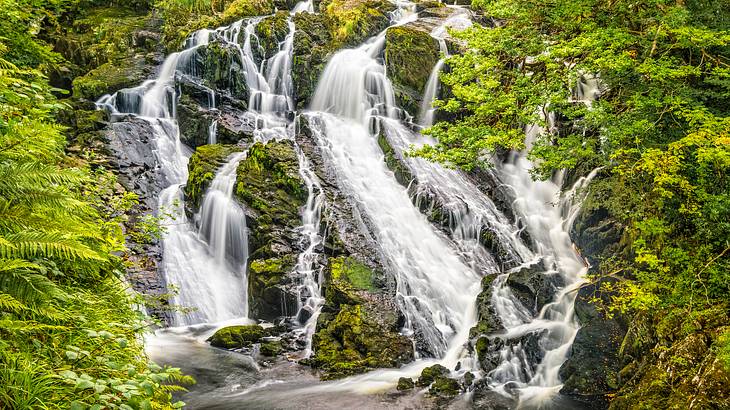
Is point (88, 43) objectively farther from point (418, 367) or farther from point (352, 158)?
point (418, 367)

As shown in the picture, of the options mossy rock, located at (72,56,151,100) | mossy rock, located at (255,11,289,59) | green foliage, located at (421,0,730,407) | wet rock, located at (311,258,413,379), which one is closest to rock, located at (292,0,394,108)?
mossy rock, located at (255,11,289,59)

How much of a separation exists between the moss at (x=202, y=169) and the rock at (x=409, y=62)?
7.14m

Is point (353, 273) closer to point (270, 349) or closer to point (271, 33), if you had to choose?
point (270, 349)

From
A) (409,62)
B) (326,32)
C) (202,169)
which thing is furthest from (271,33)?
(202,169)

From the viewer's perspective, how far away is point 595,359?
8.45 metres

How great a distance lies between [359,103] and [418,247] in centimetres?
769

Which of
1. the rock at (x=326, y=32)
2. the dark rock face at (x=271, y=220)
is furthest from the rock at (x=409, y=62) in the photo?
the dark rock face at (x=271, y=220)

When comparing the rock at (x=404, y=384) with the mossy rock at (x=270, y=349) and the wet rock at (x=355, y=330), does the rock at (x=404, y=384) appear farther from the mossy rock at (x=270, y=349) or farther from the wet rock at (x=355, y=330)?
the mossy rock at (x=270, y=349)

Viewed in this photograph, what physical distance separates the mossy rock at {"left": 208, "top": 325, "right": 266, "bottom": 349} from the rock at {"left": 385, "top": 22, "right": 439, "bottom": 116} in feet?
35.3

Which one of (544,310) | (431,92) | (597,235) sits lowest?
(544,310)

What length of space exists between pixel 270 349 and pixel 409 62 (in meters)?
13.0

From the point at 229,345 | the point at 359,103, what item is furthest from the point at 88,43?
the point at 229,345

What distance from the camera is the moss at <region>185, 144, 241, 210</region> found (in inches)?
573

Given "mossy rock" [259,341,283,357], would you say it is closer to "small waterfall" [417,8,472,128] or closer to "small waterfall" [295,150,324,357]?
"small waterfall" [295,150,324,357]
